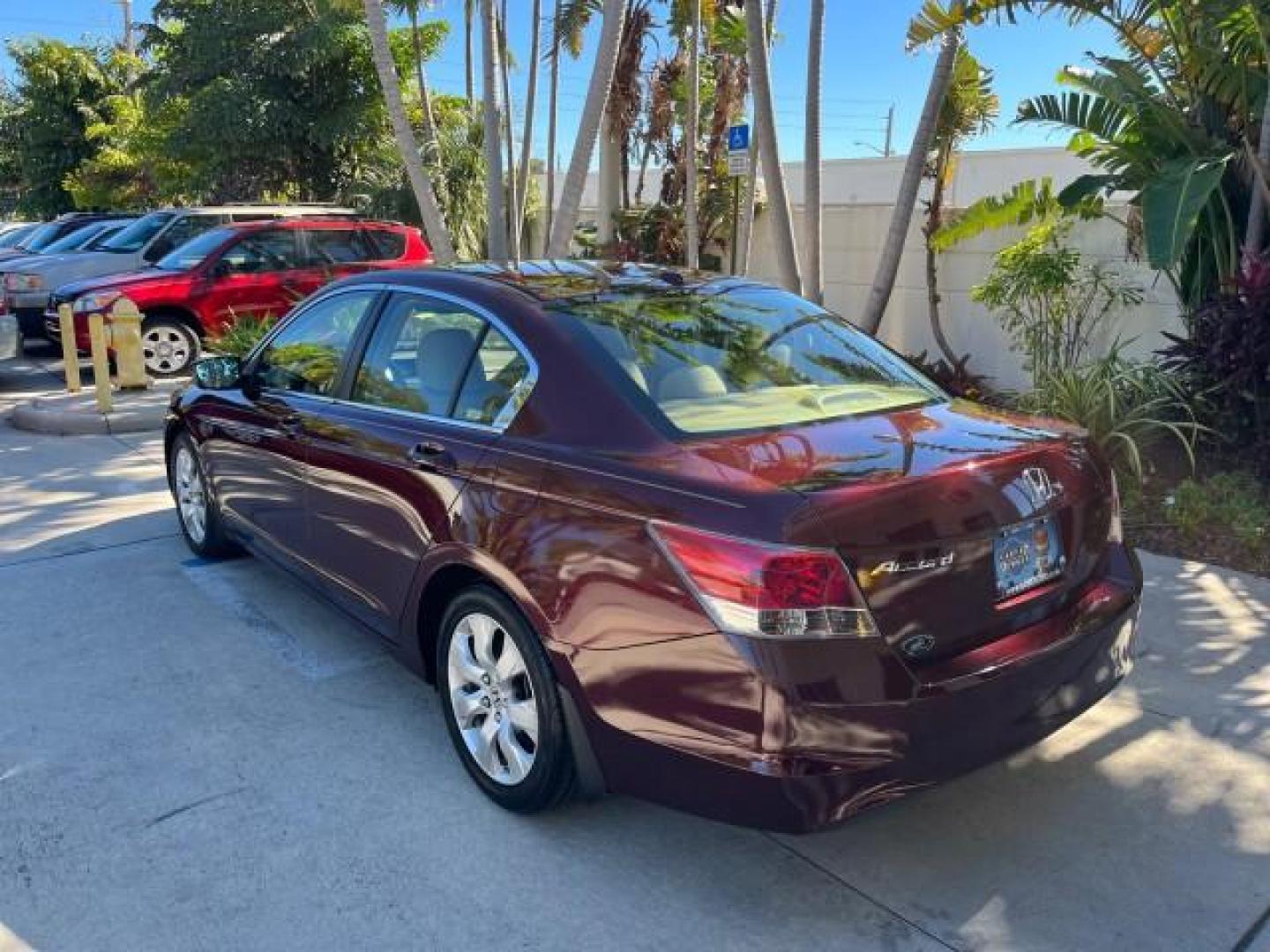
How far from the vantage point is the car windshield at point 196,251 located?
461 inches

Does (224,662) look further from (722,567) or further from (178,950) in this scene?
(722,567)

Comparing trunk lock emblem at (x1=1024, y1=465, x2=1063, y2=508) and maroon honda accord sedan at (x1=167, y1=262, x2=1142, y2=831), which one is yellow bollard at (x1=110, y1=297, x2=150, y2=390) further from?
trunk lock emblem at (x1=1024, y1=465, x2=1063, y2=508)

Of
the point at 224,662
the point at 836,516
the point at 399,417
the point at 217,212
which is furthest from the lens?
the point at 217,212

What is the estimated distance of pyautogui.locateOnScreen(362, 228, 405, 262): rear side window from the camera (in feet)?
40.8

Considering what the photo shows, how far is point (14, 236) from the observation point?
2028cm

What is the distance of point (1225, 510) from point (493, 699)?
450 cm

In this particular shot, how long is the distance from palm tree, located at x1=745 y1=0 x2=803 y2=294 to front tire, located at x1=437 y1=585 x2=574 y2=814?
5714mm

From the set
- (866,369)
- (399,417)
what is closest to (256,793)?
(399,417)

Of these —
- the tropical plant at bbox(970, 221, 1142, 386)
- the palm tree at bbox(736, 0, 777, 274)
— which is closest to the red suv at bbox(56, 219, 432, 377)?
the palm tree at bbox(736, 0, 777, 274)

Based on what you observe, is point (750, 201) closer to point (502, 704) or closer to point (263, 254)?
point (263, 254)

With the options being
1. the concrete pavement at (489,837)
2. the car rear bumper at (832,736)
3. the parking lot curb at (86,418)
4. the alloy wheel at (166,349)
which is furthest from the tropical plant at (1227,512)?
the alloy wheel at (166,349)

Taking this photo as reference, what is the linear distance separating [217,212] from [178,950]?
1251cm

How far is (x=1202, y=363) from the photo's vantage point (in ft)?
20.9

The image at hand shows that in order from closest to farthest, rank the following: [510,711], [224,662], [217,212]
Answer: [510,711] < [224,662] < [217,212]
